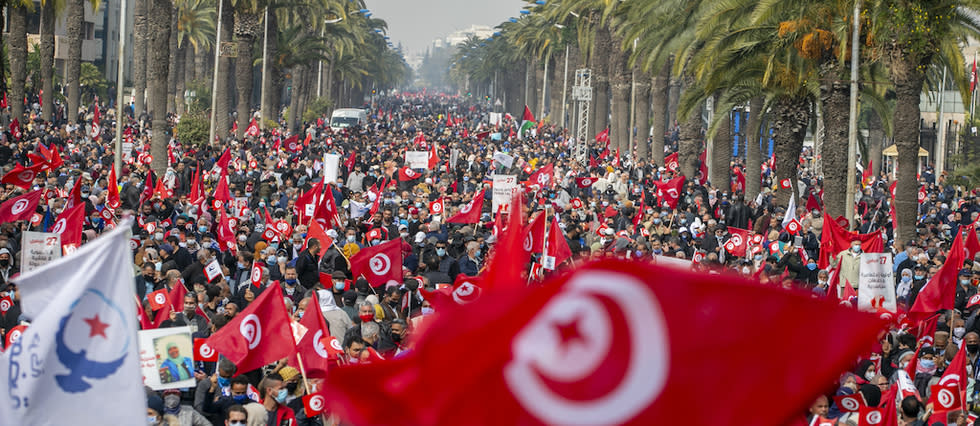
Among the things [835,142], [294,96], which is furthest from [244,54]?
[835,142]

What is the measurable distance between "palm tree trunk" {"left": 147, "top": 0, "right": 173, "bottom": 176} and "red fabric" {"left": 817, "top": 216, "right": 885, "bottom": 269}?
783 inches

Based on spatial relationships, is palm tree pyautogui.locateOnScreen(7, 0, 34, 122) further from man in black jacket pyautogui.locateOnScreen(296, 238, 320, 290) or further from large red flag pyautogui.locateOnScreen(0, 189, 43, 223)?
man in black jacket pyautogui.locateOnScreen(296, 238, 320, 290)

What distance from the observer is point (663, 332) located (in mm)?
3150

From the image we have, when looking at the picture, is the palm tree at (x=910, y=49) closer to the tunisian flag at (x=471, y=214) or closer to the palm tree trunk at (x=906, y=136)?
the palm tree trunk at (x=906, y=136)

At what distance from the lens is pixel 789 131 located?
2880cm

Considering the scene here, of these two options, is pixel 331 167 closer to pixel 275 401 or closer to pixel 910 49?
pixel 910 49

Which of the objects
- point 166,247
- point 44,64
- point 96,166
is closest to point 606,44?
point 44,64

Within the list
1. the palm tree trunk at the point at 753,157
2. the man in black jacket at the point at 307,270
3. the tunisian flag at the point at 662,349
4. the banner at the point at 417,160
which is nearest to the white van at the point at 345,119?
the palm tree trunk at the point at 753,157

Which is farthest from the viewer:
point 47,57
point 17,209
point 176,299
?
point 47,57

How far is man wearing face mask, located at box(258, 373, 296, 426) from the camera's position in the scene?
9.13 m

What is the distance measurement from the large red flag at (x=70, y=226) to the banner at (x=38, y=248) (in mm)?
2292

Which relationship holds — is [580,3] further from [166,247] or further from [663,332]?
[663,332]

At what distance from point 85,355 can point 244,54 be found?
Result: 42.0 metres

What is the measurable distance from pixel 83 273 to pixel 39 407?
56 centimetres
